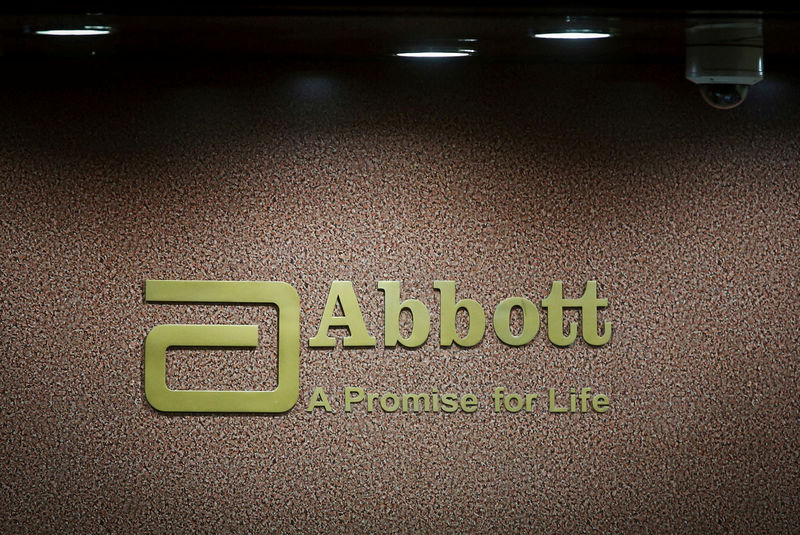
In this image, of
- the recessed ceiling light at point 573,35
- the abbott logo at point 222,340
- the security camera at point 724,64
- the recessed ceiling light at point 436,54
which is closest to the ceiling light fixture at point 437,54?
the recessed ceiling light at point 436,54

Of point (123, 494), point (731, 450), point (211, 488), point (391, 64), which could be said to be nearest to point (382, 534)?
point (211, 488)

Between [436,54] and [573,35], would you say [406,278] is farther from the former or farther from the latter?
[573,35]

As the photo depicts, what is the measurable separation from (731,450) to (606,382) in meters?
0.44

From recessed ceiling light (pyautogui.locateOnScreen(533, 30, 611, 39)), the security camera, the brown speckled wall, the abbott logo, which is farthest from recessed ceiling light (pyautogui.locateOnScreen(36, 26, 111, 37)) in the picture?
the security camera

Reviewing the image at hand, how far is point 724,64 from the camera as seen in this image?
8.17ft

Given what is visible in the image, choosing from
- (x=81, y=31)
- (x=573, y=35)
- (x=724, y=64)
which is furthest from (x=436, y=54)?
(x=81, y=31)

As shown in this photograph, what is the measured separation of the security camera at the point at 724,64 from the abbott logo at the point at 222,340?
1288mm

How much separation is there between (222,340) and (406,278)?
0.57 meters

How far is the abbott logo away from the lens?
291 centimetres

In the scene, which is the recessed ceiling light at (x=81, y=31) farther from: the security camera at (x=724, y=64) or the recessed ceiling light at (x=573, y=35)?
the security camera at (x=724, y=64)

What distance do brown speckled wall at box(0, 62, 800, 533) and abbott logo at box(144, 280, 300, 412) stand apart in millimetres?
36

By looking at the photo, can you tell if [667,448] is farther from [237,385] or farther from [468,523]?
[237,385]

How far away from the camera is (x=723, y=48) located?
98.8 inches

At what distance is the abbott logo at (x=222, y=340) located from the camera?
291cm
